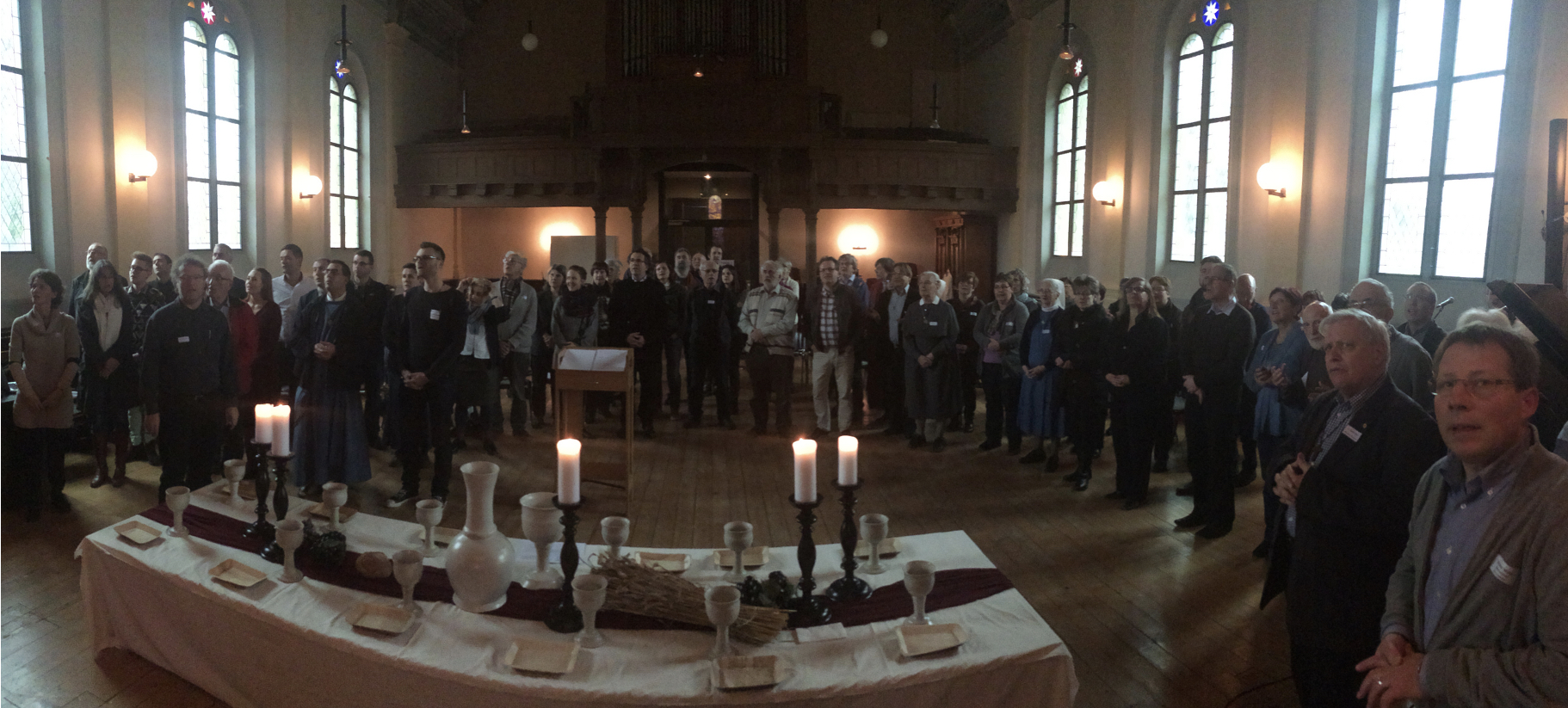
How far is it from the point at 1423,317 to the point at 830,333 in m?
3.85

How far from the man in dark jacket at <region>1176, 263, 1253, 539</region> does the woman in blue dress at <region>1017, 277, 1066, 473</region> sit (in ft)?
3.89

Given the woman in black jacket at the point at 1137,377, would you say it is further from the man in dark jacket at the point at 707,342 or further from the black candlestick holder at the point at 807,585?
the man in dark jacket at the point at 707,342

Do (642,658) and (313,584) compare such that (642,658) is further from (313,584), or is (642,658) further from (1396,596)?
(1396,596)

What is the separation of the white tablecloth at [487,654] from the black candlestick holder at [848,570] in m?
0.09

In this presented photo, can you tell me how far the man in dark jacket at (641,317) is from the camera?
7234 mm

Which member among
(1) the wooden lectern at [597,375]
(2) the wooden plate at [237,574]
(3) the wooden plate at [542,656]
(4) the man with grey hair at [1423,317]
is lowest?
(3) the wooden plate at [542,656]

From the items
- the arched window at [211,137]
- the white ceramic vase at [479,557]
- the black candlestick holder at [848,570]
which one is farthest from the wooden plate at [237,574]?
the arched window at [211,137]

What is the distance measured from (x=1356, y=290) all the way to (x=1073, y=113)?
8.08 metres

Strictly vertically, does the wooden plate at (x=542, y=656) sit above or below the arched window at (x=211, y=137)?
below

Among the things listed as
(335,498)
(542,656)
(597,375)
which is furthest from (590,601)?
(597,375)

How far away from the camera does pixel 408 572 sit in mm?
2424

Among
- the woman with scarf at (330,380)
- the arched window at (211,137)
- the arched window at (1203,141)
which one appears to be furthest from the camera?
the arched window at (211,137)

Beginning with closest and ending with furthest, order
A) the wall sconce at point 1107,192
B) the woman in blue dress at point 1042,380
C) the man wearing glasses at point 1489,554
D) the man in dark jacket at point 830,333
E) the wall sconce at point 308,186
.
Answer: the man wearing glasses at point 1489,554, the woman in blue dress at point 1042,380, the man in dark jacket at point 830,333, the wall sconce at point 1107,192, the wall sconce at point 308,186

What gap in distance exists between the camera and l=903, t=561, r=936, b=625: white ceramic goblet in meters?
2.35
